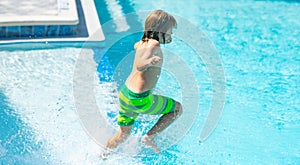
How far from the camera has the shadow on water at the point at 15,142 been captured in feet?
14.8

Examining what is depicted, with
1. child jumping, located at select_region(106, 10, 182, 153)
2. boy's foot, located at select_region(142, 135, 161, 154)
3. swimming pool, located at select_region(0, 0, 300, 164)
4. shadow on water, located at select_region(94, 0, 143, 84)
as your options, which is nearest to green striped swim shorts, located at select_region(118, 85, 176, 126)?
child jumping, located at select_region(106, 10, 182, 153)

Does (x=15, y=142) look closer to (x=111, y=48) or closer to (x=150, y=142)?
(x=150, y=142)

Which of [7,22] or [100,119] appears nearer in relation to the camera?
A: [100,119]

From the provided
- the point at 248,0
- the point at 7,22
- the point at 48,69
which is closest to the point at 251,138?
the point at 48,69

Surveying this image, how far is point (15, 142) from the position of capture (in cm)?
471

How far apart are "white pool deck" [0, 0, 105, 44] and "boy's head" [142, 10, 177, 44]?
2684 mm

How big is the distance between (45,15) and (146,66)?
10.3 feet

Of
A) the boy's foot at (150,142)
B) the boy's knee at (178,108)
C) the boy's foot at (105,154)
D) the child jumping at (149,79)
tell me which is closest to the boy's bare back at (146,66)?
the child jumping at (149,79)

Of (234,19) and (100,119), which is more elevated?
(100,119)

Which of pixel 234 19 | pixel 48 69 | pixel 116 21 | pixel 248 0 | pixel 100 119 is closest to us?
pixel 100 119

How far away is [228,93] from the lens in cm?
603

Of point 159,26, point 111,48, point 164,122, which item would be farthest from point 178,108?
point 111,48

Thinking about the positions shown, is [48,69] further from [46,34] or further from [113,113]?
[113,113]

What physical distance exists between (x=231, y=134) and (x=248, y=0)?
186 inches
